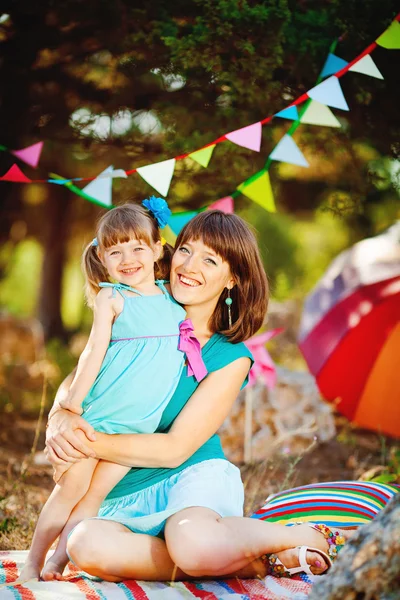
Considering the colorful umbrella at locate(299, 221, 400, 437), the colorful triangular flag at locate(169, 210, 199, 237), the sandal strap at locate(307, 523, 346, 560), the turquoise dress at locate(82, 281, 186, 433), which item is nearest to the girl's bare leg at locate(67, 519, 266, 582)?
the turquoise dress at locate(82, 281, 186, 433)

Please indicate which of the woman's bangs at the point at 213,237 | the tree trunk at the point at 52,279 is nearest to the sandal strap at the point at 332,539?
the woman's bangs at the point at 213,237

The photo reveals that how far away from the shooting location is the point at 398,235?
5.50 metres

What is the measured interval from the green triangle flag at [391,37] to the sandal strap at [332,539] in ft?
6.79

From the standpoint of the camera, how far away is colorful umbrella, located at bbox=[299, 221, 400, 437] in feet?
16.3

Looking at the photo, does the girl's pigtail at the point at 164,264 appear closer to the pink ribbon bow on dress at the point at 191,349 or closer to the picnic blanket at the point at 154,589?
the pink ribbon bow on dress at the point at 191,349

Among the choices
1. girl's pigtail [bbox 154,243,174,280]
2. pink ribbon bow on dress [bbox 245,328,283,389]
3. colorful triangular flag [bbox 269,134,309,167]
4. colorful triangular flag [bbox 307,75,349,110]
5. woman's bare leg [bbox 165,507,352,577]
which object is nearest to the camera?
woman's bare leg [bbox 165,507,352,577]

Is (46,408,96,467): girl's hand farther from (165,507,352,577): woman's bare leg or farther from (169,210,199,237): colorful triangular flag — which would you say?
(169,210,199,237): colorful triangular flag

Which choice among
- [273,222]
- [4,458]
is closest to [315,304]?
[4,458]

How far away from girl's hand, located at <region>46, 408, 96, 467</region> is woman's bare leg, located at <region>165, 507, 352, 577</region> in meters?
0.37

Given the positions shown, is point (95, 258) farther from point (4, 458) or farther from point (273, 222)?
point (273, 222)

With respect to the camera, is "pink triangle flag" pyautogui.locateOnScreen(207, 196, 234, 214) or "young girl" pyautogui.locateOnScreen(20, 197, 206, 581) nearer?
"young girl" pyautogui.locateOnScreen(20, 197, 206, 581)

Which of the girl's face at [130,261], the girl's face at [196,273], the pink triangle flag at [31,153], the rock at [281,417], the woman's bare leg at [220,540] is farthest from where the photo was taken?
the rock at [281,417]

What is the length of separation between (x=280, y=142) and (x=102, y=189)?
85 centimetres

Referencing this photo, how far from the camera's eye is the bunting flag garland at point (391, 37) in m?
3.23
